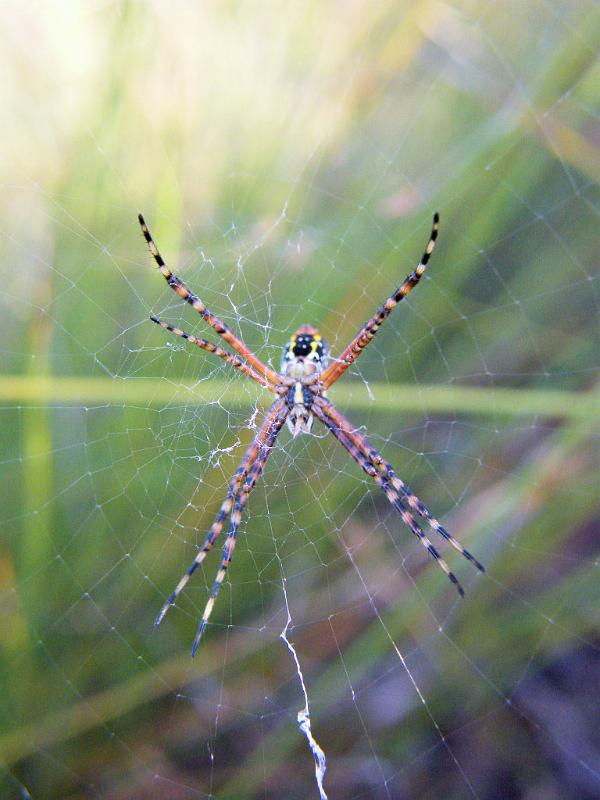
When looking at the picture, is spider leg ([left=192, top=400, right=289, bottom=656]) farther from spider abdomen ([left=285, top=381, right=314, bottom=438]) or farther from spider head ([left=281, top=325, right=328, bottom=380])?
spider head ([left=281, top=325, right=328, bottom=380])

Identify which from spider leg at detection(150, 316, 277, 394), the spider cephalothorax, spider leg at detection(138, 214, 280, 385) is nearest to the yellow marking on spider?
Result: the spider cephalothorax

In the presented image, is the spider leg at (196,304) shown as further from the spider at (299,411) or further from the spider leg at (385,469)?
the spider leg at (385,469)

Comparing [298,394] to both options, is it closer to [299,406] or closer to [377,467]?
[299,406]

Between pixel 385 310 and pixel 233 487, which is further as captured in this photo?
pixel 233 487

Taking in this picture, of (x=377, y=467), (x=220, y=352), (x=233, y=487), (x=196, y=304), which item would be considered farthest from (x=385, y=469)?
(x=196, y=304)

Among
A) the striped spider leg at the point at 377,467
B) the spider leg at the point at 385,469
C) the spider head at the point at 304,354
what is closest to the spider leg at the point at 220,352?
the spider head at the point at 304,354

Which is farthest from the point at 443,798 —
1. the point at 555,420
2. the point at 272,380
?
the point at 272,380

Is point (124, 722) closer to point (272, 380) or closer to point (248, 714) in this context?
point (248, 714)
